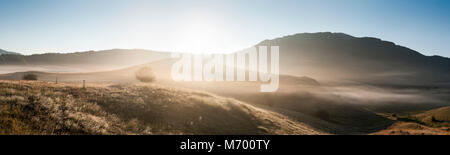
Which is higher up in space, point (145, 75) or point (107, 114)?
point (145, 75)

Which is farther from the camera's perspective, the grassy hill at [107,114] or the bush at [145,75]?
the bush at [145,75]

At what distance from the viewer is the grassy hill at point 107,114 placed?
1130cm

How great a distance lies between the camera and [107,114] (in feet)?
55.8

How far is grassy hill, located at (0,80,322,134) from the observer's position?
37.1ft

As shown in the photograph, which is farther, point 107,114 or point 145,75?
point 145,75

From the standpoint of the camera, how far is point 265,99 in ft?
282

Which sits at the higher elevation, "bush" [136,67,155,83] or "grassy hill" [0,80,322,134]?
"bush" [136,67,155,83]

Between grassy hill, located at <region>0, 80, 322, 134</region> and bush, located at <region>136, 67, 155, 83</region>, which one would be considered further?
bush, located at <region>136, 67, 155, 83</region>

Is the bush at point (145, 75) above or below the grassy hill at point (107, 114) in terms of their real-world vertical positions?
above
